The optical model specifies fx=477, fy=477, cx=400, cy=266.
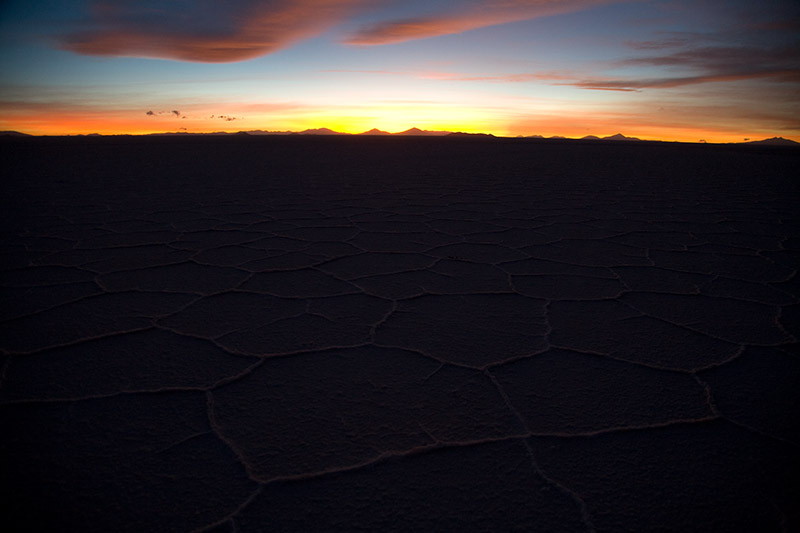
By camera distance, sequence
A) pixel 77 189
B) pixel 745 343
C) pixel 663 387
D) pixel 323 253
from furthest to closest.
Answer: pixel 77 189
pixel 323 253
pixel 745 343
pixel 663 387

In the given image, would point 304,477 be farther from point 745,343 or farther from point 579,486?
point 745,343

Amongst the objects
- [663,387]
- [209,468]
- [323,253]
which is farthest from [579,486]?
[323,253]

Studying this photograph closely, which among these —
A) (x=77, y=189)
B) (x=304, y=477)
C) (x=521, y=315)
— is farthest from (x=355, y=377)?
(x=77, y=189)

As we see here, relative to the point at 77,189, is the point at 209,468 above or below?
below

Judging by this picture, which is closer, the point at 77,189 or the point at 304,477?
the point at 304,477

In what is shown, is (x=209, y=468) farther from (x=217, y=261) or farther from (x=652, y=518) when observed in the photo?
(x=217, y=261)

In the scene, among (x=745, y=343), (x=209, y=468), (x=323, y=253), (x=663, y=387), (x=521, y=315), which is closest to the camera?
(x=209, y=468)
